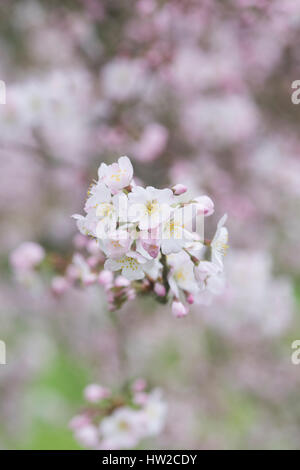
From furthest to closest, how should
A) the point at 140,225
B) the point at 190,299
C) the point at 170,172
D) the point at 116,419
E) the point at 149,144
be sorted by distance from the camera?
the point at 170,172
the point at 149,144
the point at 116,419
the point at 190,299
the point at 140,225

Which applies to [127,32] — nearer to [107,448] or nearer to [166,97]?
Result: [166,97]

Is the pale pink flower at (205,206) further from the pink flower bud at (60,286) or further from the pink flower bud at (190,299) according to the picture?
the pink flower bud at (60,286)

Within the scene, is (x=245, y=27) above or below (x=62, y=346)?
above

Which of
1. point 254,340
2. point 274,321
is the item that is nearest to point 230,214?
point 274,321

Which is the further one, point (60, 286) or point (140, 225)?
point (60, 286)

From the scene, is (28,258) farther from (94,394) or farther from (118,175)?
(118,175)

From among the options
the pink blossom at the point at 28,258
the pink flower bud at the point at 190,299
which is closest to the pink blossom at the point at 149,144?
the pink blossom at the point at 28,258

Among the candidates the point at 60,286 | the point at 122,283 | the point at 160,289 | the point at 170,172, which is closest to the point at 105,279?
the point at 122,283
